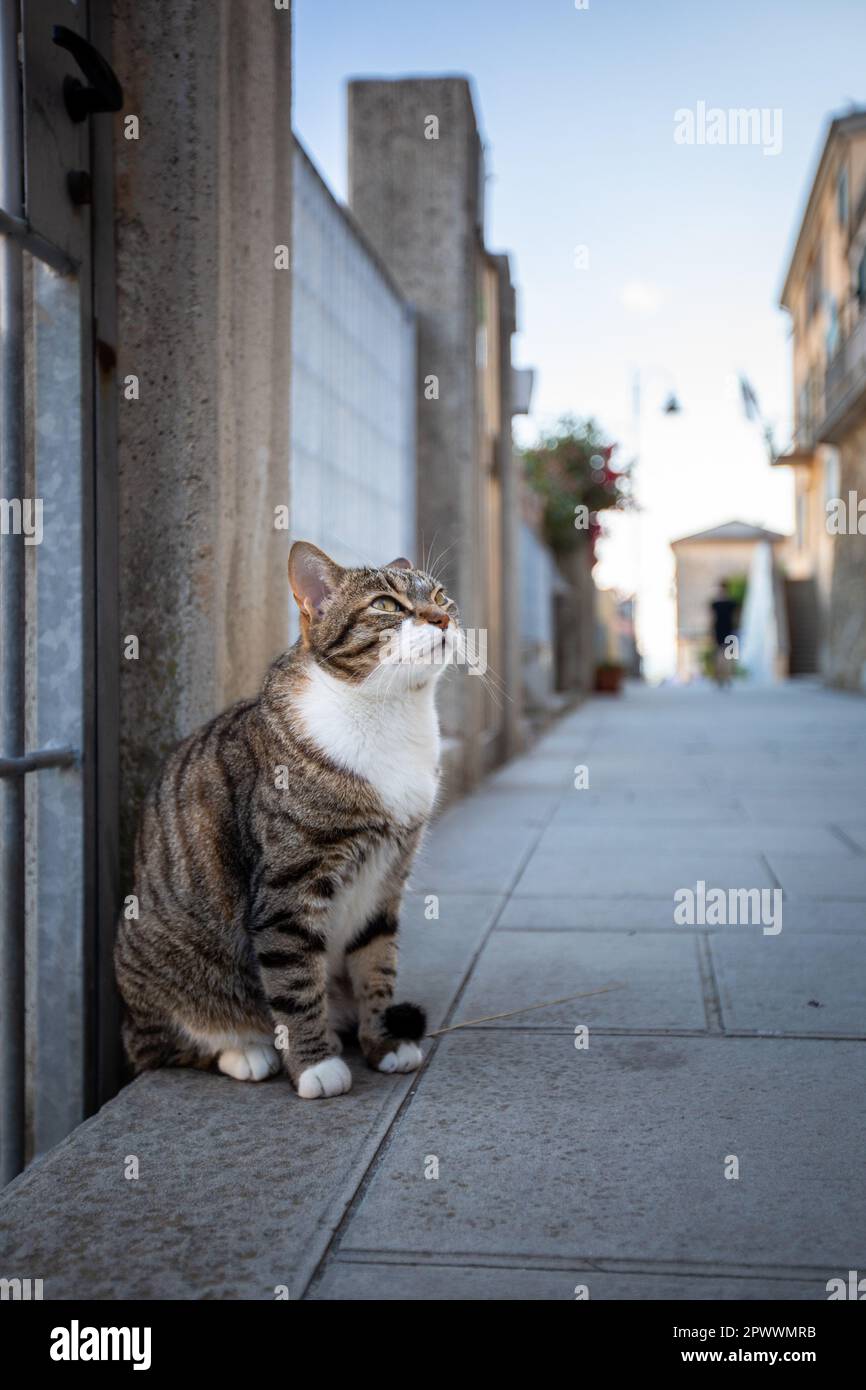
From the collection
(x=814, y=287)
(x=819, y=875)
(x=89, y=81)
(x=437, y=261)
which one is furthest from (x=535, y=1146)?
(x=814, y=287)

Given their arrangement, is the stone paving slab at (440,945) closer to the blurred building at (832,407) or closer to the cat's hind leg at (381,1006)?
the cat's hind leg at (381,1006)

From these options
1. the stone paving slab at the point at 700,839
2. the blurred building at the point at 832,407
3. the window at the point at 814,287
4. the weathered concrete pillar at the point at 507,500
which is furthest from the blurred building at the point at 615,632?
the stone paving slab at the point at 700,839

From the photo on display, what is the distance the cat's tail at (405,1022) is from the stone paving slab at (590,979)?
9.1 inches

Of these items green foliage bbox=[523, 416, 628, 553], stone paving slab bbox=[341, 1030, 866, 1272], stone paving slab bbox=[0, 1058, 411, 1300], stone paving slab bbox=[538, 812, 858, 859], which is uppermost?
green foliage bbox=[523, 416, 628, 553]

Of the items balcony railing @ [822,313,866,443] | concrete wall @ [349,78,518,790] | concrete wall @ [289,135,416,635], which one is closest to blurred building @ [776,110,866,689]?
balcony railing @ [822,313,866,443]

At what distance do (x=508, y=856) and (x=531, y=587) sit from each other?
6972 mm

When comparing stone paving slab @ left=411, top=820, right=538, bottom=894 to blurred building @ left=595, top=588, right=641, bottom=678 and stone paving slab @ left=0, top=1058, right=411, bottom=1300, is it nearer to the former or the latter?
stone paving slab @ left=0, top=1058, right=411, bottom=1300

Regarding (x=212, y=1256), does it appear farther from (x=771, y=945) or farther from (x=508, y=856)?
(x=508, y=856)

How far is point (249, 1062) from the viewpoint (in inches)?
89.0

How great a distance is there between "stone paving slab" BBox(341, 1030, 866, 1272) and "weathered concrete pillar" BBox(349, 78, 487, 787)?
3.58m

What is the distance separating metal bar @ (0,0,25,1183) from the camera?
224 centimetres

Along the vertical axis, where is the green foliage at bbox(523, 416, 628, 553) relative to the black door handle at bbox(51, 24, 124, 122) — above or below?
above
